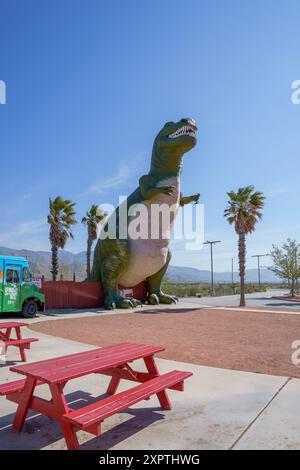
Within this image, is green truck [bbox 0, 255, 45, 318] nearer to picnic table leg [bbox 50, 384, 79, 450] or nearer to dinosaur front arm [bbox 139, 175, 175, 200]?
dinosaur front arm [bbox 139, 175, 175, 200]

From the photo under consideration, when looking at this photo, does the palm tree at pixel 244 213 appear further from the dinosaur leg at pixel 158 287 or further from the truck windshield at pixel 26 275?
the truck windshield at pixel 26 275

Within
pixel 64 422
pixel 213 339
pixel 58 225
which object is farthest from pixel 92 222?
pixel 64 422

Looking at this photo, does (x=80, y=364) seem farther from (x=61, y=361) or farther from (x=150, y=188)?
(x=150, y=188)

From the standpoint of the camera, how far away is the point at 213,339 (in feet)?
28.3

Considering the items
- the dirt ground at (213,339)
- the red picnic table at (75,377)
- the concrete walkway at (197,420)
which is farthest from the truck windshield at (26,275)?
the red picnic table at (75,377)

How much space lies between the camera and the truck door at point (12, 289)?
41.7 feet

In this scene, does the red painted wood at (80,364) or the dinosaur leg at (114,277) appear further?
the dinosaur leg at (114,277)

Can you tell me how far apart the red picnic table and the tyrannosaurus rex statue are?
489 inches

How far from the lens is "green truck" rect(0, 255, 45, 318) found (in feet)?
41.4

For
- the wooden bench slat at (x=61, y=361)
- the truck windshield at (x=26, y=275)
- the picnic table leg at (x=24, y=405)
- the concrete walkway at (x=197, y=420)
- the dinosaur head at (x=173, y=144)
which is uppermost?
the dinosaur head at (x=173, y=144)

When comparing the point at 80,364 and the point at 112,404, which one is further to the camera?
the point at 80,364

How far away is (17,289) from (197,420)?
10.9 metres
